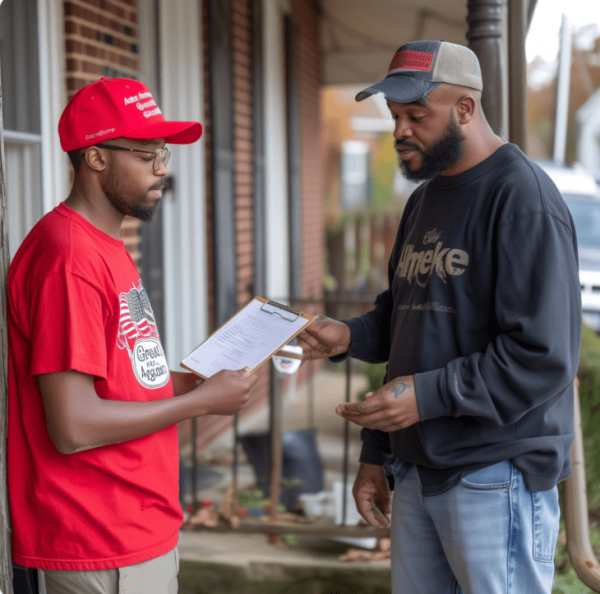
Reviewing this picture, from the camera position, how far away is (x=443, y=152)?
185 centimetres

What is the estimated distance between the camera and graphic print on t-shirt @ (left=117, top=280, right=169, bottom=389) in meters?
1.67

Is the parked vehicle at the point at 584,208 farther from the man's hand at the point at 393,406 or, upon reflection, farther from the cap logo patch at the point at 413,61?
the man's hand at the point at 393,406

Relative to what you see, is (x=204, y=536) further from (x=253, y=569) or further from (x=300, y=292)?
(x=300, y=292)

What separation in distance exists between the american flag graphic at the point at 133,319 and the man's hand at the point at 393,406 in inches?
21.8

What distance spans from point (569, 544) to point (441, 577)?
631 mm

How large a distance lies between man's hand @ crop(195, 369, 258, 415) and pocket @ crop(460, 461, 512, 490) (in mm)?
593

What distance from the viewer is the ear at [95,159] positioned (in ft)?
5.67

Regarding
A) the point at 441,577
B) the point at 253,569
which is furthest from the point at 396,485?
the point at 253,569

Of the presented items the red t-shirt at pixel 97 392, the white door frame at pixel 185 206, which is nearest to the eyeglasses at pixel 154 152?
the red t-shirt at pixel 97 392

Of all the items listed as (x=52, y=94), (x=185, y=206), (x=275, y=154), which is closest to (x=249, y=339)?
(x=52, y=94)

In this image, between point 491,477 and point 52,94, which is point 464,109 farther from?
point 52,94

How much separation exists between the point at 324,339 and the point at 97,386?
2.69ft

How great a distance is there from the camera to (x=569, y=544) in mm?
2404

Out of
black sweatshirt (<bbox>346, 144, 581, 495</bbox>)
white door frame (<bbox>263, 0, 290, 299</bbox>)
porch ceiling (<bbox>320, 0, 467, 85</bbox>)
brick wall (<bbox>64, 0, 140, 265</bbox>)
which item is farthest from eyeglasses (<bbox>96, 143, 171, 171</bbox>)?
porch ceiling (<bbox>320, 0, 467, 85</bbox>)
